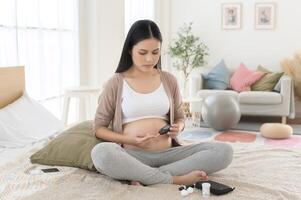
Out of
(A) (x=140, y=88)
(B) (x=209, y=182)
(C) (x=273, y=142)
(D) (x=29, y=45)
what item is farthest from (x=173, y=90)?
(C) (x=273, y=142)

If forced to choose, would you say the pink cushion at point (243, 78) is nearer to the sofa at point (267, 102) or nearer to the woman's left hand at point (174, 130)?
the sofa at point (267, 102)

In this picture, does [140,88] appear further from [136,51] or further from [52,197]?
[52,197]

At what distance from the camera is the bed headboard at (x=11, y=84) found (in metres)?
2.59

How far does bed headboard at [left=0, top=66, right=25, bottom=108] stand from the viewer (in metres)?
2.59

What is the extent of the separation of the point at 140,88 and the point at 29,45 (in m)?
1.54

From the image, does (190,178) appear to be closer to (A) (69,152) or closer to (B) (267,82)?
(A) (69,152)

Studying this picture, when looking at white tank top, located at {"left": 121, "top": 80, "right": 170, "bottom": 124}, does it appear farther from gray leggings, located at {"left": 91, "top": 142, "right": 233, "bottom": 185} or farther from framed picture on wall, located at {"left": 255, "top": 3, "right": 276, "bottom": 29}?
framed picture on wall, located at {"left": 255, "top": 3, "right": 276, "bottom": 29}

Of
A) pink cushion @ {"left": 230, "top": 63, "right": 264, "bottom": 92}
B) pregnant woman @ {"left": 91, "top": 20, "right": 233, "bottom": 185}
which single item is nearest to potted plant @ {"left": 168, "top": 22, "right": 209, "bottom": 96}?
pink cushion @ {"left": 230, "top": 63, "right": 264, "bottom": 92}

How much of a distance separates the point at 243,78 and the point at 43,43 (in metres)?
2.75

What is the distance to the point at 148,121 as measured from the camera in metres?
1.91

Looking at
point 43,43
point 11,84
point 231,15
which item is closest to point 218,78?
point 231,15

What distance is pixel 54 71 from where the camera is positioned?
11.6 ft

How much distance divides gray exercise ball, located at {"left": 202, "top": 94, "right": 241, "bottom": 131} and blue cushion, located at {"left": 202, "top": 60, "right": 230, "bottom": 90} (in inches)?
35.9

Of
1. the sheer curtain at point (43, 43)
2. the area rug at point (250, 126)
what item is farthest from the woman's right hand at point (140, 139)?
the area rug at point (250, 126)
